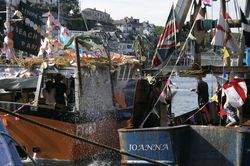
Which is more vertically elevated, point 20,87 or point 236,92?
point 236,92

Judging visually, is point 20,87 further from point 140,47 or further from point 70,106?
point 140,47

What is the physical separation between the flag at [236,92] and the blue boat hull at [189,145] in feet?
2.07

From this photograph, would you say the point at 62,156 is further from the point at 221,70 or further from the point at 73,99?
the point at 221,70

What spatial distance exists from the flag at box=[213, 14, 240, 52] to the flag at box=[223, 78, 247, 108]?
0.79 m

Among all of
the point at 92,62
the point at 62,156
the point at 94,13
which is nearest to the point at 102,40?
the point at 92,62

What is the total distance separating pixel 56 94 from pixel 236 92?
6.32 metres

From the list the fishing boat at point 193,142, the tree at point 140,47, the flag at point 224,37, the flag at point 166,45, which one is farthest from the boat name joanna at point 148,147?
the tree at point 140,47

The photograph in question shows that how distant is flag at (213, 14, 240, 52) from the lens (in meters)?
11.4

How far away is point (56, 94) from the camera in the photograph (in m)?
15.8

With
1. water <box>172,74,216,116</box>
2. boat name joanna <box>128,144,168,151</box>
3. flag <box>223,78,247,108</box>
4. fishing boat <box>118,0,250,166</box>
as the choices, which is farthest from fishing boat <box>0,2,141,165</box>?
flag <box>223,78,247,108</box>

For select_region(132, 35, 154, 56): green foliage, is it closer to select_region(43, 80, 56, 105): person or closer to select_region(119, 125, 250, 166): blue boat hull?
select_region(43, 80, 56, 105): person

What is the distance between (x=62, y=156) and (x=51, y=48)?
5.37 meters

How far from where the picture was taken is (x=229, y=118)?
11820 millimetres

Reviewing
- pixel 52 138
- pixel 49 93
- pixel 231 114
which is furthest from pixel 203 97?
pixel 49 93
